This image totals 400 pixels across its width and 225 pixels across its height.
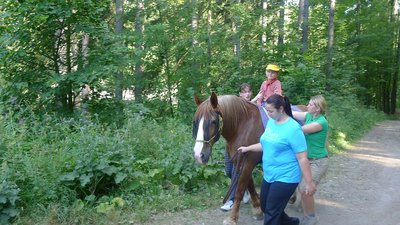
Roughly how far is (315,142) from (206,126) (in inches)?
64.8

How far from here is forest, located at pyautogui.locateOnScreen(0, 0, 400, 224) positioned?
208 inches

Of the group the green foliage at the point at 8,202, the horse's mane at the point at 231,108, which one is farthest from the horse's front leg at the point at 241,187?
the green foliage at the point at 8,202

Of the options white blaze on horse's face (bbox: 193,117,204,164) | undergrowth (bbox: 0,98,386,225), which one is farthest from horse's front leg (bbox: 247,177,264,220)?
white blaze on horse's face (bbox: 193,117,204,164)

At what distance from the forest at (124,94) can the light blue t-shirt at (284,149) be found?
2.31 meters

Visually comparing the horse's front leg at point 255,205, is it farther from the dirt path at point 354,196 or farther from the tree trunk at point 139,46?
the tree trunk at point 139,46

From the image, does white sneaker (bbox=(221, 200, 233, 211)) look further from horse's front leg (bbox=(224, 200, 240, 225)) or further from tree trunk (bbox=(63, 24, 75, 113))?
tree trunk (bbox=(63, 24, 75, 113))

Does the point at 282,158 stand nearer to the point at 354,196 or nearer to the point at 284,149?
the point at 284,149

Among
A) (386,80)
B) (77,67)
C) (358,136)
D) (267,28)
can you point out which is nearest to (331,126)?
(358,136)

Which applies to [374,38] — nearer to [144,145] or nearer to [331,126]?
[331,126]

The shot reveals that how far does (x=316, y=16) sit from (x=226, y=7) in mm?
7205

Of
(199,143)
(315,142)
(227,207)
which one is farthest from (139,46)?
(199,143)

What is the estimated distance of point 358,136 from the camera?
45.6 ft

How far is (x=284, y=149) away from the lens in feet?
12.1

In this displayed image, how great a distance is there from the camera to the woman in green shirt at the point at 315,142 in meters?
4.92
